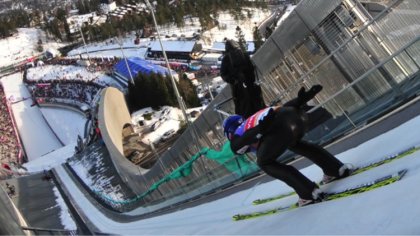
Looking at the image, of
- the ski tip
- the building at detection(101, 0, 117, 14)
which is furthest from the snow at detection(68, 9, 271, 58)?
the ski tip

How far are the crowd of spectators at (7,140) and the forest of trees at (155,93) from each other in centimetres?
1312

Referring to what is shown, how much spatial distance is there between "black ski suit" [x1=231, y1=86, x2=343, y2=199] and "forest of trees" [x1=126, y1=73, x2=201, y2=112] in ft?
101

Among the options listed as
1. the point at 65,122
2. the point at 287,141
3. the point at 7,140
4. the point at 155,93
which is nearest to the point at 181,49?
the point at 65,122

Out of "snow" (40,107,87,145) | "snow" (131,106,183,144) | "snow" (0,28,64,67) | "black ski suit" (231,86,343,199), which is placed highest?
"snow" (0,28,64,67)

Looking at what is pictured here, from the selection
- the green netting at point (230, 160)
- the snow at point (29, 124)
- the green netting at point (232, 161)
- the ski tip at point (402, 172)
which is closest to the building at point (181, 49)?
the snow at point (29, 124)

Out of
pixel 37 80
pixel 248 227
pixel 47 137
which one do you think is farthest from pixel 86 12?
pixel 248 227

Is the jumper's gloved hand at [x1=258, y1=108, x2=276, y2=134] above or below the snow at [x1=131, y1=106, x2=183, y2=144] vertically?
below

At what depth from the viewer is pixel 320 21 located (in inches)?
327

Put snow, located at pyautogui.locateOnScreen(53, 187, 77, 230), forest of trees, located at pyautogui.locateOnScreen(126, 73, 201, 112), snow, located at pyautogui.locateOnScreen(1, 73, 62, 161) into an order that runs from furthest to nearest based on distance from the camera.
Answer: snow, located at pyautogui.locateOnScreen(1, 73, 62, 161) < forest of trees, located at pyautogui.locateOnScreen(126, 73, 201, 112) < snow, located at pyautogui.locateOnScreen(53, 187, 77, 230)

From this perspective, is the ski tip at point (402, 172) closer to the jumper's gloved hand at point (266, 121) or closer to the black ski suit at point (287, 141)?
the black ski suit at point (287, 141)

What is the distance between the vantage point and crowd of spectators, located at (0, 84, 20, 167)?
139 feet

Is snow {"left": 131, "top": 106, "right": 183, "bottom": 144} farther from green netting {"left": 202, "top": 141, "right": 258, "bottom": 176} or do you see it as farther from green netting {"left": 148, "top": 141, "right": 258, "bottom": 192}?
green netting {"left": 202, "top": 141, "right": 258, "bottom": 176}

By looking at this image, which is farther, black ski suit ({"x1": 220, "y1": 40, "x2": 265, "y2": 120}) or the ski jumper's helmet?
black ski suit ({"x1": 220, "y1": 40, "x2": 265, "y2": 120})

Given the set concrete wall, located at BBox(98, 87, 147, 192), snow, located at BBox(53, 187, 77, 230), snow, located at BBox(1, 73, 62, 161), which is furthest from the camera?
snow, located at BBox(1, 73, 62, 161)
